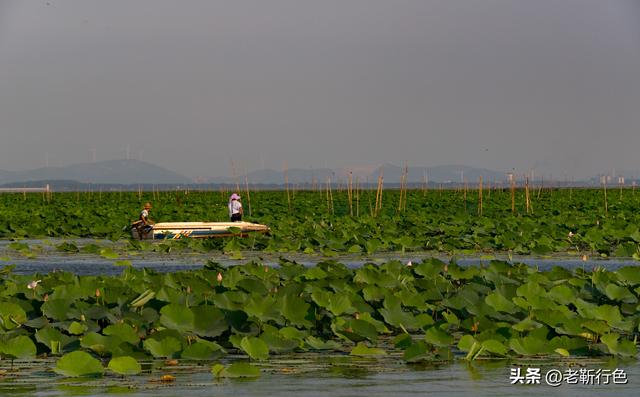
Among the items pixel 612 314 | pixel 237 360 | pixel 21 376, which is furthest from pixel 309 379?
pixel 612 314

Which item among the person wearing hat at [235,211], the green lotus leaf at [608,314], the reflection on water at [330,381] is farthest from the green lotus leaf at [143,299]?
the person wearing hat at [235,211]

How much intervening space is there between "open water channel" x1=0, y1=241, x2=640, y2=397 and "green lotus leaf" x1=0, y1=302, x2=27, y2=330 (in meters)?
0.63

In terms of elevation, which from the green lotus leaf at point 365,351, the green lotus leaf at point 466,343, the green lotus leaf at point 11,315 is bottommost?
the green lotus leaf at point 365,351

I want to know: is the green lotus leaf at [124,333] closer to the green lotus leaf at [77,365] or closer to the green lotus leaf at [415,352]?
the green lotus leaf at [77,365]

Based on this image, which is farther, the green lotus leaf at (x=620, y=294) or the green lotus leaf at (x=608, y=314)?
the green lotus leaf at (x=620, y=294)

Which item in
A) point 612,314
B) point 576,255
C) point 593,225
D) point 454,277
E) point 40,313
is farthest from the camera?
point 593,225

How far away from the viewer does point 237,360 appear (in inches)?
256

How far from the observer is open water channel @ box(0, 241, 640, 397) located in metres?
5.42

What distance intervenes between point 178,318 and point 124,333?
0.36 meters

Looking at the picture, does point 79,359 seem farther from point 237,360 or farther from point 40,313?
point 40,313

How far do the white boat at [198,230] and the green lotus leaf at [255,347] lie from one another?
46.7ft

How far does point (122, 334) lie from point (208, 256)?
10.7 metres

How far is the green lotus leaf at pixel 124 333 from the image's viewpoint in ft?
20.6

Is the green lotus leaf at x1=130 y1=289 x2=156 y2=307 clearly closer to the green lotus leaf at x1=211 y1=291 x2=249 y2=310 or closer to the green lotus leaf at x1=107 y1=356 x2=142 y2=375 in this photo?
the green lotus leaf at x1=211 y1=291 x2=249 y2=310
